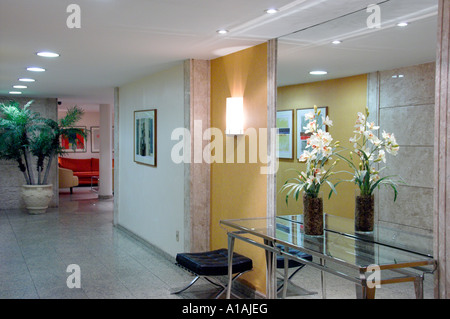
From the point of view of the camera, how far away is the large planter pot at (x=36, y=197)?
940cm

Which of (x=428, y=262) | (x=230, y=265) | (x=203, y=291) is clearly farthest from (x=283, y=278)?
(x=428, y=262)

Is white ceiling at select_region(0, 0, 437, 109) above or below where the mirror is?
above

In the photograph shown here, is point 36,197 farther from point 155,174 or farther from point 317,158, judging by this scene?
point 317,158

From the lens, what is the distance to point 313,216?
128 inches

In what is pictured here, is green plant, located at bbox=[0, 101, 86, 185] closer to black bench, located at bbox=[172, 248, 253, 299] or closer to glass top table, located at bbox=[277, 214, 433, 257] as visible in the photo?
black bench, located at bbox=[172, 248, 253, 299]

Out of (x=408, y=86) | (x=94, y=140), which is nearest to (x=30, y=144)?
(x=94, y=140)

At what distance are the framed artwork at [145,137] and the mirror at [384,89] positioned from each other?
10.1 feet

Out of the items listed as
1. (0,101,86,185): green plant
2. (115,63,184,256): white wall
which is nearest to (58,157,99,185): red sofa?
(0,101,86,185): green plant

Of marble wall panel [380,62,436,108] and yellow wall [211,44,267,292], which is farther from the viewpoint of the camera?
yellow wall [211,44,267,292]

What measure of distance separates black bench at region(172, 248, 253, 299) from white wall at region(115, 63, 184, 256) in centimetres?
105

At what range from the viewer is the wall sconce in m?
4.62

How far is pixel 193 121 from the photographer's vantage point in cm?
529

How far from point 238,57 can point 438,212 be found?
104 inches

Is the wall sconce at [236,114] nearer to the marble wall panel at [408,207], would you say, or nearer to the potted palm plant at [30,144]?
the marble wall panel at [408,207]
